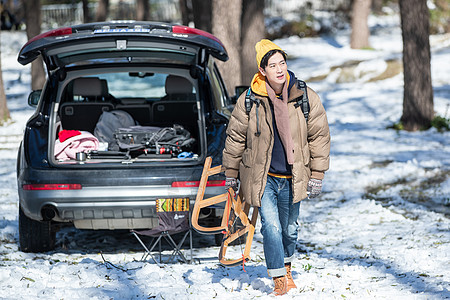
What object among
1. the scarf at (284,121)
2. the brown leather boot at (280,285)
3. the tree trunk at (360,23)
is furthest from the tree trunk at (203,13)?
the brown leather boot at (280,285)

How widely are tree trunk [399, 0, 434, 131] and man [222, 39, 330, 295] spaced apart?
757 cm

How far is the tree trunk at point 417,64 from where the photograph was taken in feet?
36.9

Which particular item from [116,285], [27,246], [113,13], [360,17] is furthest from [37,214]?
[113,13]

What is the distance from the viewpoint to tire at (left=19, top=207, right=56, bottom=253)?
5.76m

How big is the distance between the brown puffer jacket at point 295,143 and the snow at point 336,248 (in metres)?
0.85

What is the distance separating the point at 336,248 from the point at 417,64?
20.5ft

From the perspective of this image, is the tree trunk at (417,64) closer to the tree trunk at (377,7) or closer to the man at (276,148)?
the man at (276,148)

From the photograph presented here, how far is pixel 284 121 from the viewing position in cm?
418

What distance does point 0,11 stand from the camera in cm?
2908

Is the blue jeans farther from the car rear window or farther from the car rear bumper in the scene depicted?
the car rear window

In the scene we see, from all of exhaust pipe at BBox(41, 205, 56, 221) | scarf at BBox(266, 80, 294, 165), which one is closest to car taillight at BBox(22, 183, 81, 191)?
exhaust pipe at BBox(41, 205, 56, 221)

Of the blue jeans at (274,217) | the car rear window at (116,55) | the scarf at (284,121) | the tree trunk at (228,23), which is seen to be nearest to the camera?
the scarf at (284,121)

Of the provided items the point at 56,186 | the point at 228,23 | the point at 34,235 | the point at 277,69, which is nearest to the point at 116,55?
the point at 56,186

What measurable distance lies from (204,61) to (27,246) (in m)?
2.33
